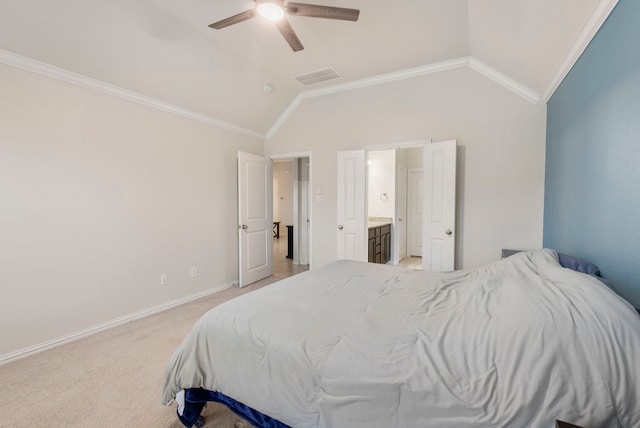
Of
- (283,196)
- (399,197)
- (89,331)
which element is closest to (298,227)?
(399,197)

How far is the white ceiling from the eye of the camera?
6.81ft

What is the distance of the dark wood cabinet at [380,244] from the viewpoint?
458 cm

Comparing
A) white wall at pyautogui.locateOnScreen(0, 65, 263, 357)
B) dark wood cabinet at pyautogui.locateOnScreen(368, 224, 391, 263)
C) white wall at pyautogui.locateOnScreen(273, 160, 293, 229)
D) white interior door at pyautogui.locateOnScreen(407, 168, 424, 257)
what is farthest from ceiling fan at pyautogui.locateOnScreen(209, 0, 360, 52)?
white wall at pyautogui.locateOnScreen(273, 160, 293, 229)

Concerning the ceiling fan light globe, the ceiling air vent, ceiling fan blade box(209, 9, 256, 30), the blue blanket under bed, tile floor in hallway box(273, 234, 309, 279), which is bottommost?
tile floor in hallway box(273, 234, 309, 279)

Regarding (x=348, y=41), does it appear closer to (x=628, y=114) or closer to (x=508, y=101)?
(x=508, y=101)

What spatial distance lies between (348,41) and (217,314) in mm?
2904

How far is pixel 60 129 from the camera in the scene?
255 centimetres

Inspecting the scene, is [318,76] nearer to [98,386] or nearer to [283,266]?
[283,266]

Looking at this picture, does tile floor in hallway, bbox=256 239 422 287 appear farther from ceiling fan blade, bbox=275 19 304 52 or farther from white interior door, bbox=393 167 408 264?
ceiling fan blade, bbox=275 19 304 52

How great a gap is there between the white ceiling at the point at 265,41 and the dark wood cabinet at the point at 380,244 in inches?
95.9

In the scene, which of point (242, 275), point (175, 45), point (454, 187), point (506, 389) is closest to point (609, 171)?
point (506, 389)

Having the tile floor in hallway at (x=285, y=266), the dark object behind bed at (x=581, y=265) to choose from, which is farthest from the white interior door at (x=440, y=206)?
the tile floor in hallway at (x=285, y=266)

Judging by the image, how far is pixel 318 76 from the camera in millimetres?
3812

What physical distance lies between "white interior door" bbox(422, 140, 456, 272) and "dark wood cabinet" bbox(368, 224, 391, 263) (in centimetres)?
114
